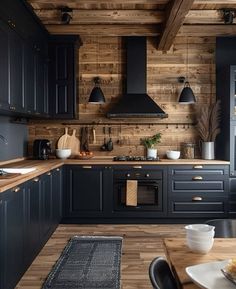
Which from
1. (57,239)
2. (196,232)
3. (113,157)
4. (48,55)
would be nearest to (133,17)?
(48,55)

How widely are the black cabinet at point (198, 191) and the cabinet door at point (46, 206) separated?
1721 millimetres

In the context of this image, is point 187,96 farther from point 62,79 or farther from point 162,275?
point 162,275

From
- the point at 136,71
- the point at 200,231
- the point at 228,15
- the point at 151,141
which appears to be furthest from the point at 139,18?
the point at 200,231

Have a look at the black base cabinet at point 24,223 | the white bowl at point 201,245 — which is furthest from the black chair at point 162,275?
the black base cabinet at point 24,223

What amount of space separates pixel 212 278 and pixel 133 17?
13.6ft

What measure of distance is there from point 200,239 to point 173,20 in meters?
3.31

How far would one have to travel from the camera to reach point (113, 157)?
5.64 m

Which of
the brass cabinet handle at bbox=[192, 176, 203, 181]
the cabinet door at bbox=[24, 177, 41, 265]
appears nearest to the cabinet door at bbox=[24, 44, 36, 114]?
the cabinet door at bbox=[24, 177, 41, 265]

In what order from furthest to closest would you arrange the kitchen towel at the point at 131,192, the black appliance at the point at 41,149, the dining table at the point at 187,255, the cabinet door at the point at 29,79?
the black appliance at the point at 41,149 → the kitchen towel at the point at 131,192 → the cabinet door at the point at 29,79 → the dining table at the point at 187,255

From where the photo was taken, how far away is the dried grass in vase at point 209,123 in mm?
5379

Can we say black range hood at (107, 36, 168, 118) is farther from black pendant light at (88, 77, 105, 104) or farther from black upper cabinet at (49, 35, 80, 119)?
black upper cabinet at (49, 35, 80, 119)

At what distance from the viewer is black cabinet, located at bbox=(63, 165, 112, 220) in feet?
16.7

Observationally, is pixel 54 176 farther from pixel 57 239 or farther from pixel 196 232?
pixel 196 232

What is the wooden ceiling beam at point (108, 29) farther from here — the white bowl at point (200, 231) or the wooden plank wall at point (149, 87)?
the white bowl at point (200, 231)
